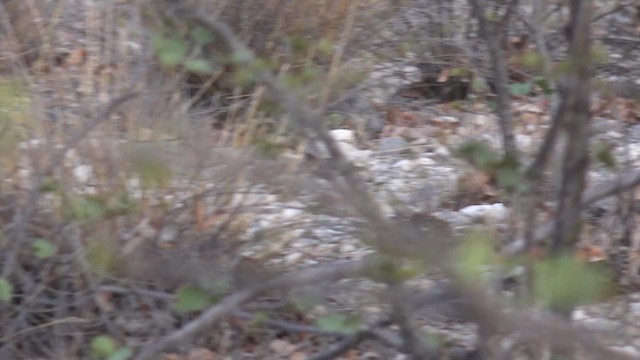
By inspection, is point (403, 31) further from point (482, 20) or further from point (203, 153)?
point (203, 153)

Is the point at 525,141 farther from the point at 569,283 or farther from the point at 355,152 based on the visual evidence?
the point at 569,283

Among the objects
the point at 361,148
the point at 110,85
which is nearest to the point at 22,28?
the point at 110,85

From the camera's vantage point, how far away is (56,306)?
3.17 metres

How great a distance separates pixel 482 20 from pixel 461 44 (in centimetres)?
294

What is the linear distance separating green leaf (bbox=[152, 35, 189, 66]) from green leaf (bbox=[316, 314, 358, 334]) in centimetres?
59

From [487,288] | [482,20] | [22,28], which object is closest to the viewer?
[487,288]

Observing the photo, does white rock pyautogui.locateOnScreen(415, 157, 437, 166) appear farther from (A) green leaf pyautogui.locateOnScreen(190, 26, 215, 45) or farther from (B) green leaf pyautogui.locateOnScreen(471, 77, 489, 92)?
(A) green leaf pyautogui.locateOnScreen(190, 26, 215, 45)

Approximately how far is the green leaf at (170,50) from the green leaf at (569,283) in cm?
63

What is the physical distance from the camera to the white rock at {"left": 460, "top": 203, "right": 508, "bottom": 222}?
12.2ft

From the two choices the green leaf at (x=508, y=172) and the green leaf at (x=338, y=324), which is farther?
the green leaf at (x=338, y=324)

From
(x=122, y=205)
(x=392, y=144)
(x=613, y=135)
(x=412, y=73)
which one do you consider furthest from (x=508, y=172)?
(x=412, y=73)

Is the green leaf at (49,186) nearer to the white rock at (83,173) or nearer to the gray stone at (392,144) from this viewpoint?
the white rock at (83,173)

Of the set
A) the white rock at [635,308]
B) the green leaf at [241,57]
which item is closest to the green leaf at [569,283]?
the green leaf at [241,57]

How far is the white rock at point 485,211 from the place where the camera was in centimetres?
372
